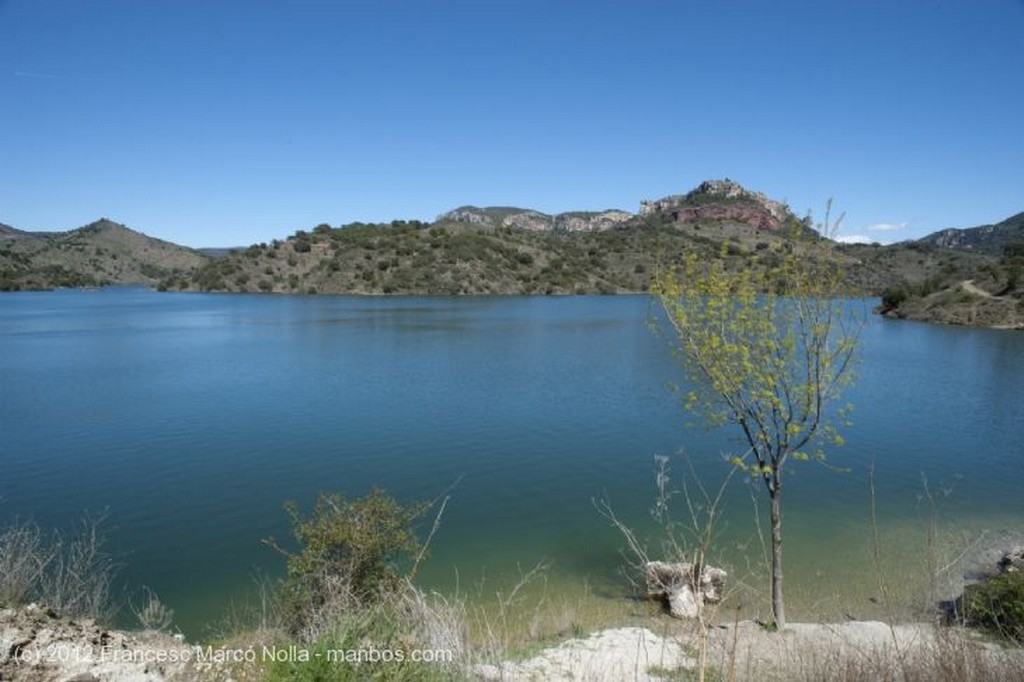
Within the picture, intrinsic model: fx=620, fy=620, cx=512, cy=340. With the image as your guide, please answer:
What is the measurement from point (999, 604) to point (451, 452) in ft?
55.4

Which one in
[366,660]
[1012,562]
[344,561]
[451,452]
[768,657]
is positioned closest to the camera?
[366,660]

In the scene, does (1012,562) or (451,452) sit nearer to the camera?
(1012,562)

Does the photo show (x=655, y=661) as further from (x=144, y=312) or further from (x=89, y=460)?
(x=144, y=312)

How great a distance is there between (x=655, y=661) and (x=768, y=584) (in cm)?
585

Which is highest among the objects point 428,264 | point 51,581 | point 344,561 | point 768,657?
point 428,264

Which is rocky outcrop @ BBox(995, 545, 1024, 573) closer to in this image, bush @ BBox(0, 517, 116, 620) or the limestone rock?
the limestone rock

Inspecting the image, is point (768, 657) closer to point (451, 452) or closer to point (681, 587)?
point (681, 587)

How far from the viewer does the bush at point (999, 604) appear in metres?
10.6

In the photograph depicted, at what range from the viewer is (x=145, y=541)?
15.8m

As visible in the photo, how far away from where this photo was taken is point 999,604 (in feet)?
36.5

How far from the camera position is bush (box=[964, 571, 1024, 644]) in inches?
419

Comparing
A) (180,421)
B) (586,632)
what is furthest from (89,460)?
(586,632)

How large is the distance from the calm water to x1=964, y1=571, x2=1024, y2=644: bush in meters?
3.08

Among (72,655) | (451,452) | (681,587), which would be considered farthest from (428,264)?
(72,655)
